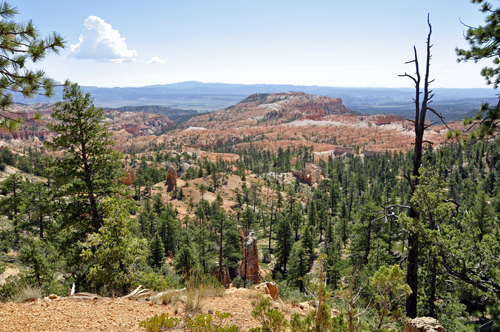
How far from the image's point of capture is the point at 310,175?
99.8 meters

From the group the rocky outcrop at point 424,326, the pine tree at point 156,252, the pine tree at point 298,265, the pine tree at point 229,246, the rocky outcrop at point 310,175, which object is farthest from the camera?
the rocky outcrop at point 310,175

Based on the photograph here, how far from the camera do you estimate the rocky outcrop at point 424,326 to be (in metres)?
6.38

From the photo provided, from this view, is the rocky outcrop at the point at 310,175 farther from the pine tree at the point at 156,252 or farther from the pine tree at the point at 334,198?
the pine tree at the point at 156,252

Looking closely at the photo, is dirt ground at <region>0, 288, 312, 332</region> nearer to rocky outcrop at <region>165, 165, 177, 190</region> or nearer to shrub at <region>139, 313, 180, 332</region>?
shrub at <region>139, 313, 180, 332</region>

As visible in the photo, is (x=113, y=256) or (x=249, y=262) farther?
(x=249, y=262)

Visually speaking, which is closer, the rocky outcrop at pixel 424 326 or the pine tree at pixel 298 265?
the rocky outcrop at pixel 424 326

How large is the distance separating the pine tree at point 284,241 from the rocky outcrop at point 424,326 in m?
31.7

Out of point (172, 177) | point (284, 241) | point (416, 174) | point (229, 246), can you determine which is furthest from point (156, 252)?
point (172, 177)

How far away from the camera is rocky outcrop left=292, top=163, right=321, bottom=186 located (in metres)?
99.8

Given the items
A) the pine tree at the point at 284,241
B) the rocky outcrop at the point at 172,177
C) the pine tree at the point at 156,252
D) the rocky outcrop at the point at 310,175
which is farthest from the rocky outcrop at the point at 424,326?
the rocky outcrop at the point at 310,175

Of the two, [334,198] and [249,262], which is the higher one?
[249,262]

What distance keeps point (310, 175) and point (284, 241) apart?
208ft

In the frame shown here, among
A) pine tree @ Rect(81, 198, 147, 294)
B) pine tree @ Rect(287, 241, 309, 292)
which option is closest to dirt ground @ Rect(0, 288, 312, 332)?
pine tree @ Rect(81, 198, 147, 294)

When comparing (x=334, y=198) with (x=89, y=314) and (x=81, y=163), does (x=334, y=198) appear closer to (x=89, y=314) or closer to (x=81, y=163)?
(x=81, y=163)
